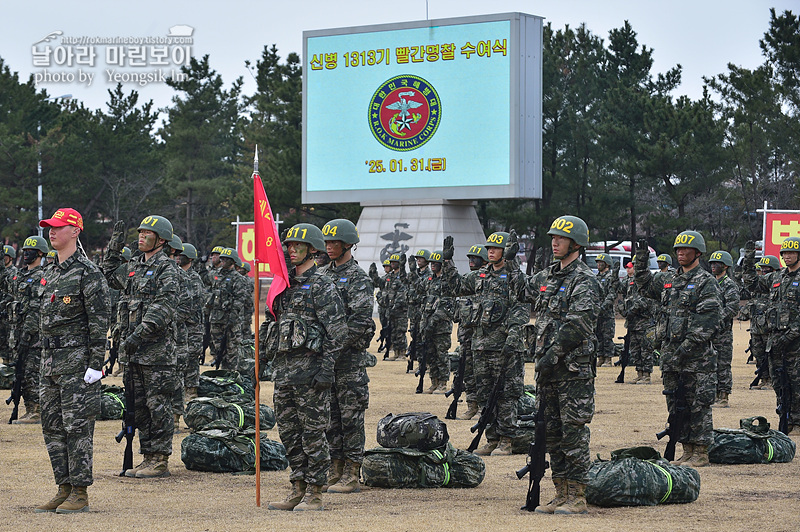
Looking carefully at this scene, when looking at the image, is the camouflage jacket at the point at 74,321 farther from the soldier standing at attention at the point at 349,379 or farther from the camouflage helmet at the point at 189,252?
the camouflage helmet at the point at 189,252

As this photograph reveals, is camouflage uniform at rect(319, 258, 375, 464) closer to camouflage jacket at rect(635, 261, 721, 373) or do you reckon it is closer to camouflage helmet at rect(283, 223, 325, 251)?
camouflage helmet at rect(283, 223, 325, 251)

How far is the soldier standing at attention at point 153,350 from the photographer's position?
10273 millimetres

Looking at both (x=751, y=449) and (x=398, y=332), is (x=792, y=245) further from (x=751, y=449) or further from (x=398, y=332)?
(x=398, y=332)

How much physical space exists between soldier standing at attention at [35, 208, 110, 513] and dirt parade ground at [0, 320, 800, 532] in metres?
0.32

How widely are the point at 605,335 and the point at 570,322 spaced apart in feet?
48.6

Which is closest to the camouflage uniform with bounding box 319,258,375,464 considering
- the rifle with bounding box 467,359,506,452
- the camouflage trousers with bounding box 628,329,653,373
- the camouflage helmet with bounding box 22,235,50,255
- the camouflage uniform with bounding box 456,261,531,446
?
the rifle with bounding box 467,359,506,452

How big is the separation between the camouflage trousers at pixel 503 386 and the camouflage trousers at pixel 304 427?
11.7 feet

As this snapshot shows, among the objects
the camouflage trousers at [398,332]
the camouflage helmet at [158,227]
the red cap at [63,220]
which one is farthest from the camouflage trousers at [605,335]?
the red cap at [63,220]

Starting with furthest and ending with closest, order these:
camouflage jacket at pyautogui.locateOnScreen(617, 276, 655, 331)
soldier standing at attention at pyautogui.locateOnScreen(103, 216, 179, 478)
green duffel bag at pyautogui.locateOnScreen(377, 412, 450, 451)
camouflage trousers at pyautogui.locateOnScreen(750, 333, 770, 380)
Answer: camouflage jacket at pyautogui.locateOnScreen(617, 276, 655, 331)
camouflage trousers at pyautogui.locateOnScreen(750, 333, 770, 380)
soldier standing at attention at pyautogui.locateOnScreen(103, 216, 179, 478)
green duffel bag at pyautogui.locateOnScreen(377, 412, 450, 451)

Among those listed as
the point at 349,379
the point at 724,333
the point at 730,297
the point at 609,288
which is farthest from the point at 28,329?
the point at 609,288

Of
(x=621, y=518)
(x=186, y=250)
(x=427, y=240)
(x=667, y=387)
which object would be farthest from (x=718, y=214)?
(x=621, y=518)

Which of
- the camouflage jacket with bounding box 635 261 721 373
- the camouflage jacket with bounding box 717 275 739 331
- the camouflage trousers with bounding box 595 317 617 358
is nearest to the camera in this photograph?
the camouflage jacket with bounding box 635 261 721 373

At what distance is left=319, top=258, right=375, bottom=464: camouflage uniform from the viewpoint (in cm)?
977

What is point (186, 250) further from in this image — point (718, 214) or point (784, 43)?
point (718, 214)
